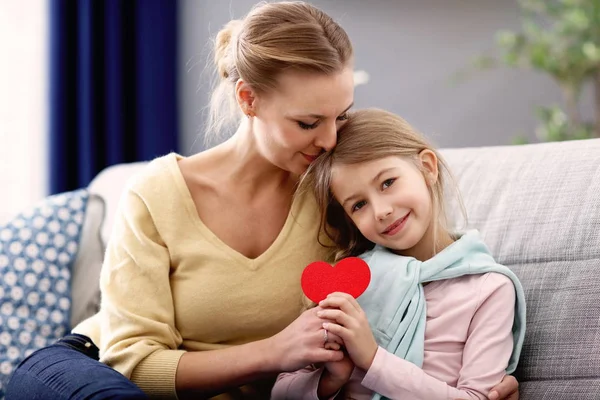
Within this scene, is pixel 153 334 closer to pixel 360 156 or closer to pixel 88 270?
pixel 360 156

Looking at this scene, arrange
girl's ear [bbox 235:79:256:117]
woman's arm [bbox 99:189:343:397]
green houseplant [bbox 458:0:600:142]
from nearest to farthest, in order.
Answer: woman's arm [bbox 99:189:343:397] < girl's ear [bbox 235:79:256:117] < green houseplant [bbox 458:0:600:142]

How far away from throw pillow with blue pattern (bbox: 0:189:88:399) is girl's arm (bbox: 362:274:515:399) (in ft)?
4.06

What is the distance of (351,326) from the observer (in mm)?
1438

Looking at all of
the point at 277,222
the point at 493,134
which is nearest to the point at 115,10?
the point at 493,134

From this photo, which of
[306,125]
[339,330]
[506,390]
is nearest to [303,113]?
[306,125]

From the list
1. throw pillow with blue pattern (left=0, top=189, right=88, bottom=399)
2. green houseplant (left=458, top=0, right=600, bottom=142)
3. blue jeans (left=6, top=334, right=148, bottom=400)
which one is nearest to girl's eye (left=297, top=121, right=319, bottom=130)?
blue jeans (left=6, top=334, right=148, bottom=400)

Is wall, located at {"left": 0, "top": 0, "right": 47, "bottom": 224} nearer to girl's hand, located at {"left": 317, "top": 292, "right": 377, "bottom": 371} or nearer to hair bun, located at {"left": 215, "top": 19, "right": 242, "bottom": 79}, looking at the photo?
hair bun, located at {"left": 215, "top": 19, "right": 242, "bottom": 79}

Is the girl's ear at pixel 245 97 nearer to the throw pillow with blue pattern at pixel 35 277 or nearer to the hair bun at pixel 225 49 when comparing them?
the hair bun at pixel 225 49

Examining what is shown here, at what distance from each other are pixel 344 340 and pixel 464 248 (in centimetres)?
32

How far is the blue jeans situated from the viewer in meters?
1.35

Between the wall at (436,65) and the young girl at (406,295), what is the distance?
→ 2.36 metres

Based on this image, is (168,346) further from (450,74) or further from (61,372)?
(450,74)

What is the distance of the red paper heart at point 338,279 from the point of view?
1488 mm

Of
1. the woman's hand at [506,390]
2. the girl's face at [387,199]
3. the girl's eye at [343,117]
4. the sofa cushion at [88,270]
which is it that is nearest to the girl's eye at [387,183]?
the girl's face at [387,199]
